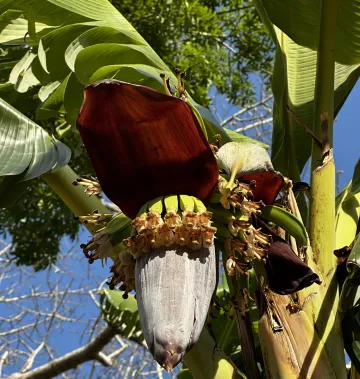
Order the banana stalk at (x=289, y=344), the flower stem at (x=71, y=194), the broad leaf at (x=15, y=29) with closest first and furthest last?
the banana stalk at (x=289, y=344) < the flower stem at (x=71, y=194) < the broad leaf at (x=15, y=29)

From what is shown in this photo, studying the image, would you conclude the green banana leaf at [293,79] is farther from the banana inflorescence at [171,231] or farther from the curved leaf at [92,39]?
the banana inflorescence at [171,231]

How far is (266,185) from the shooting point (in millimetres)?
790

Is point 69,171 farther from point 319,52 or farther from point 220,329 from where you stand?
point 220,329

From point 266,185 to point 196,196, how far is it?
0.41 feet

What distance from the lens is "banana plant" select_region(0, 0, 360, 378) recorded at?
0.63m

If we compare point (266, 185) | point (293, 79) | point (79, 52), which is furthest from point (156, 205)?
point (293, 79)

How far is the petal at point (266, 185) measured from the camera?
774mm

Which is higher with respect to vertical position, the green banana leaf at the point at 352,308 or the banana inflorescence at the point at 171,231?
the banana inflorescence at the point at 171,231

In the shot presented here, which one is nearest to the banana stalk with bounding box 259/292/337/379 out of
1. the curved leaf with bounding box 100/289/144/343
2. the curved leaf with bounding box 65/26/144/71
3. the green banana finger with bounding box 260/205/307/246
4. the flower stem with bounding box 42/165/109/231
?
the green banana finger with bounding box 260/205/307/246

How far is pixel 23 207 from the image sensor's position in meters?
2.62

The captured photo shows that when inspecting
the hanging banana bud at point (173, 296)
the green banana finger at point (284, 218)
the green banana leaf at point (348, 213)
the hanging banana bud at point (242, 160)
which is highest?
the hanging banana bud at point (242, 160)

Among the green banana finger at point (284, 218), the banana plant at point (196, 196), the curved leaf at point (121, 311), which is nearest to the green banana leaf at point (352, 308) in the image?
the banana plant at point (196, 196)

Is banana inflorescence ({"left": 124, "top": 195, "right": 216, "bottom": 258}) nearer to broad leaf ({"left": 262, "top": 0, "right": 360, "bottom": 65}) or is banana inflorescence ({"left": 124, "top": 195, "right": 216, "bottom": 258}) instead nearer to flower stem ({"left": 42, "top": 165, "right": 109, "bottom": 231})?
flower stem ({"left": 42, "top": 165, "right": 109, "bottom": 231})

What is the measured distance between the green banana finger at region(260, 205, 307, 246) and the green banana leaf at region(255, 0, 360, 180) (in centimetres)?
37
